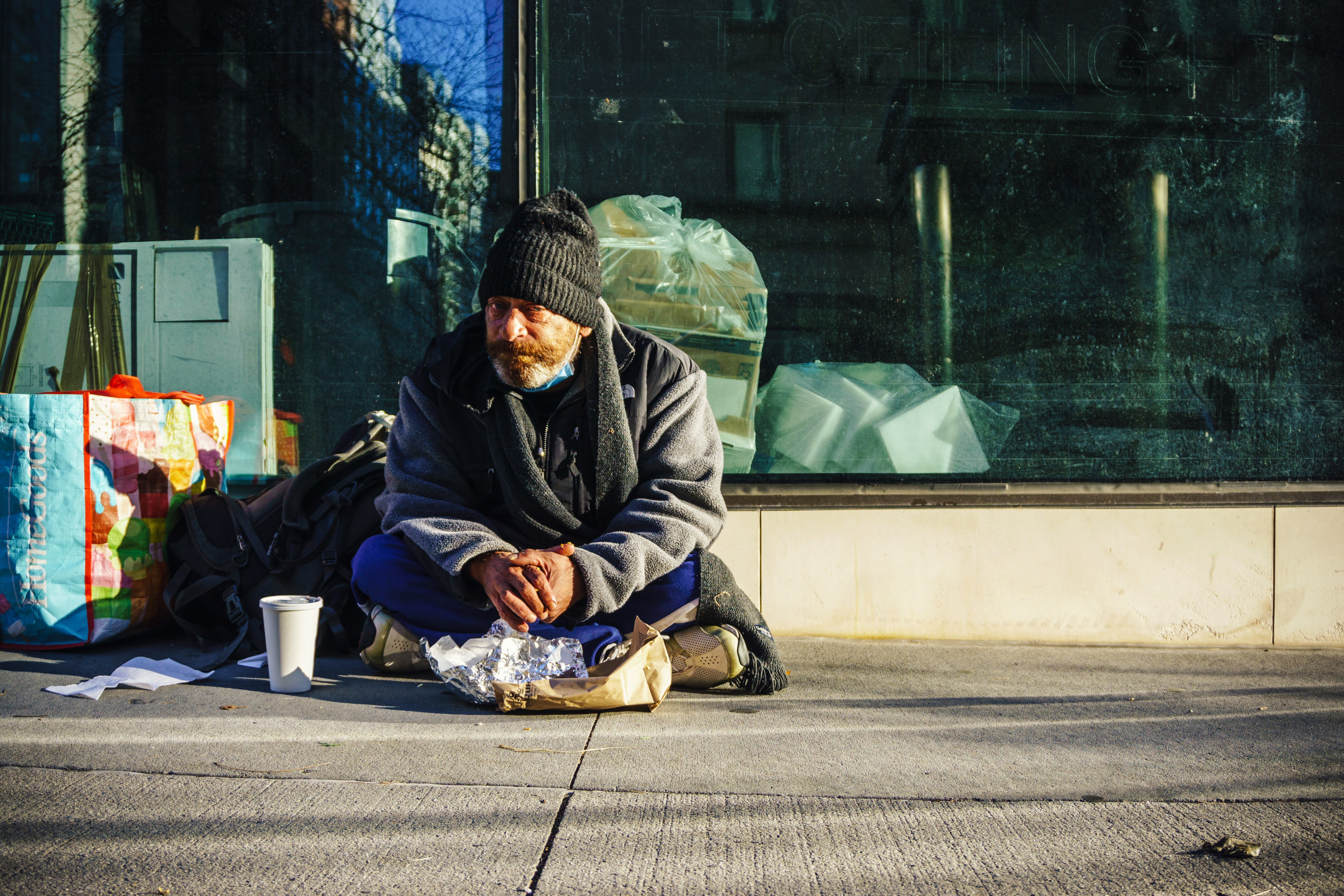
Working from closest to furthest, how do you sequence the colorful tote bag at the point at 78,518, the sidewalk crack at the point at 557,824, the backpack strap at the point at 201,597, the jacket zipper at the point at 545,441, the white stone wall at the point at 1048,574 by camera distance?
the sidewalk crack at the point at 557,824, the jacket zipper at the point at 545,441, the colorful tote bag at the point at 78,518, the backpack strap at the point at 201,597, the white stone wall at the point at 1048,574

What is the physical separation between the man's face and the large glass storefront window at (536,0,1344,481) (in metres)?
1.21

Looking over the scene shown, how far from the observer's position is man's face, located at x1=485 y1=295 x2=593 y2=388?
8.64 ft

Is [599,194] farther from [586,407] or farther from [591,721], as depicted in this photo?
[591,721]

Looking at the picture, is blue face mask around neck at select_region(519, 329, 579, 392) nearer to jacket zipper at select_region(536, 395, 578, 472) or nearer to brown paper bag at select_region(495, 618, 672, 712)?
jacket zipper at select_region(536, 395, 578, 472)

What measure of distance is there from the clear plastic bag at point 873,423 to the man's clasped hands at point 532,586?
1.62 metres

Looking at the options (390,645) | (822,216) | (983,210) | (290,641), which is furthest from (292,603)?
(983,210)

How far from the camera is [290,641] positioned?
2570 millimetres

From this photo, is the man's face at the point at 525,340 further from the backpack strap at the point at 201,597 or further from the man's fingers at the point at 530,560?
the backpack strap at the point at 201,597

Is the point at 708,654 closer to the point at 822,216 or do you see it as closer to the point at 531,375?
the point at 531,375

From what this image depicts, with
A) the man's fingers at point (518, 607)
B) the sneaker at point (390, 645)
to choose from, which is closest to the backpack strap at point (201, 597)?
the sneaker at point (390, 645)

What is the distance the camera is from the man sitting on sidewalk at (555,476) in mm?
2602

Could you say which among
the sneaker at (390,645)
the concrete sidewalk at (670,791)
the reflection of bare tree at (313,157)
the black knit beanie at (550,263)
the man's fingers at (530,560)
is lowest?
the concrete sidewalk at (670,791)

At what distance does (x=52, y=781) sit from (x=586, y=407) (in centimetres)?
154

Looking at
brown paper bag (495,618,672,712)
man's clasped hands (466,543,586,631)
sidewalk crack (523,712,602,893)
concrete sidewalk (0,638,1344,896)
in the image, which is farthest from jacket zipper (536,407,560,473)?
sidewalk crack (523,712,602,893)
